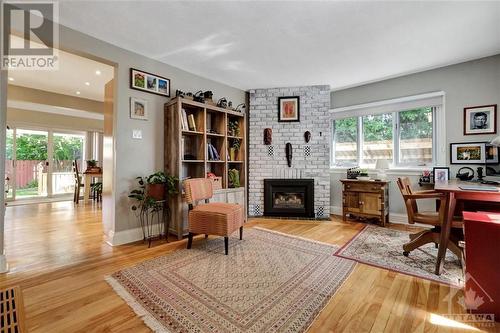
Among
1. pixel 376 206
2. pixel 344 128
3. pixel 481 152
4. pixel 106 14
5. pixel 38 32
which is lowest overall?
pixel 376 206

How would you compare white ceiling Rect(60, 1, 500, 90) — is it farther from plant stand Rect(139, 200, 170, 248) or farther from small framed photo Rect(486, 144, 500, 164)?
plant stand Rect(139, 200, 170, 248)

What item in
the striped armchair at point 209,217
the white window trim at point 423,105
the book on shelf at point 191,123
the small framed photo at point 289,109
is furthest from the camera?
the small framed photo at point 289,109

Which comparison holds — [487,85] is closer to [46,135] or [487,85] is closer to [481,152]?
[481,152]

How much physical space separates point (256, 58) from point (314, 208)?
2.74 metres

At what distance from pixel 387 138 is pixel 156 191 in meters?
3.93

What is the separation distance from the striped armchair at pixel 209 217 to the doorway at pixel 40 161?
578cm

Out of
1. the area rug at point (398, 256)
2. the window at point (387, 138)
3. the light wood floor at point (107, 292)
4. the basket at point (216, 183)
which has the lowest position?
the light wood floor at point (107, 292)

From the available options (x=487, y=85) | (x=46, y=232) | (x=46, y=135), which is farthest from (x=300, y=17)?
(x=46, y=135)

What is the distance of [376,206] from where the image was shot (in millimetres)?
3621

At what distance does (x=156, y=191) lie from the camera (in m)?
2.78

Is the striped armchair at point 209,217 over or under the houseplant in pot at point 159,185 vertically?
under

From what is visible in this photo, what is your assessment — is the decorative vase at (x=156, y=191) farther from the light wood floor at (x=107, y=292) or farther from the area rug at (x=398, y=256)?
the area rug at (x=398, y=256)

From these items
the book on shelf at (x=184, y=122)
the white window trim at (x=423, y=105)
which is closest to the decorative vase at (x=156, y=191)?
the book on shelf at (x=184, y=122)

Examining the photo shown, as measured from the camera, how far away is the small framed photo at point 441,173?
3.25 meters
